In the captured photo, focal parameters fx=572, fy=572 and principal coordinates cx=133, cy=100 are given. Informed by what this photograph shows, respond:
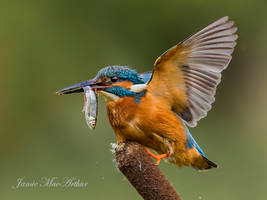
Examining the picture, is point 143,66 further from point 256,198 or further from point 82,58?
point 256,198

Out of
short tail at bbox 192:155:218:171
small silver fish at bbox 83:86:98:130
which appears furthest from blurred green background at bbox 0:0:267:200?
small silver fish at bbox 83:86:98:130

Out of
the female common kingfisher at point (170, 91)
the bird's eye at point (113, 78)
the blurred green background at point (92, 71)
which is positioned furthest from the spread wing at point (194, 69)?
the blurred green background at point (92, 71)

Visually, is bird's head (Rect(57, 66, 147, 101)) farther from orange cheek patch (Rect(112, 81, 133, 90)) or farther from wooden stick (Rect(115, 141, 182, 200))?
wooden stick (Rect(115, 141, 182, 200))

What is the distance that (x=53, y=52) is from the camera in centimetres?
740

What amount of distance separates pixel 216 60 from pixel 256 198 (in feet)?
7.80

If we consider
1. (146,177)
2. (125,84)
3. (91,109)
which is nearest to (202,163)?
(125,84)

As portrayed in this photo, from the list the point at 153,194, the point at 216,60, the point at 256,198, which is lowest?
the point at 256,198

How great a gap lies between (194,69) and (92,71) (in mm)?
3986

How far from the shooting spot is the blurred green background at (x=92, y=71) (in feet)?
21.0

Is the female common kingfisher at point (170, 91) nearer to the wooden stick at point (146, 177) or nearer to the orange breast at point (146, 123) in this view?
the orange breast at point (146, 123)

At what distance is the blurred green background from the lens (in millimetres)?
6398

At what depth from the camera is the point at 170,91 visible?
3576 mm

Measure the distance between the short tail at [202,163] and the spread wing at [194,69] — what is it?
0.80ft

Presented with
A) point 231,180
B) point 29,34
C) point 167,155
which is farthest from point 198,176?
point 29,34
